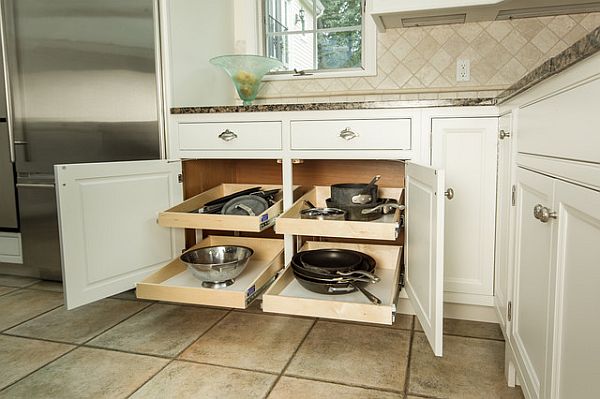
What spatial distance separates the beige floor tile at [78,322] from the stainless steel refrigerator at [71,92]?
443 millimetres

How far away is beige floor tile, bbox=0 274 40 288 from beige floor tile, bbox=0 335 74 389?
0.76 meters

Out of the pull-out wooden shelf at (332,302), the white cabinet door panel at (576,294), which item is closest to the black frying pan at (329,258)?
the pull-out wooden shelf at (332,302)

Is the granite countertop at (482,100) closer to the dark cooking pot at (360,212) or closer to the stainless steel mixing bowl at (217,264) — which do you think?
the dark cooking pot at (360,212)

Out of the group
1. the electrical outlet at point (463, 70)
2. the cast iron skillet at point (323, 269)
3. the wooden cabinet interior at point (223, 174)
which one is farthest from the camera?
the electrical outlet at point (463, 70)

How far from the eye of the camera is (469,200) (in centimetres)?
170

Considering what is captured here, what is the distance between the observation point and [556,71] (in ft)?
2.89

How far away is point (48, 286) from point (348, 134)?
1836mm

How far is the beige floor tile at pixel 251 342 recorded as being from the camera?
1571 millimetres

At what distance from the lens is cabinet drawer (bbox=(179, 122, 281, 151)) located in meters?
1.90

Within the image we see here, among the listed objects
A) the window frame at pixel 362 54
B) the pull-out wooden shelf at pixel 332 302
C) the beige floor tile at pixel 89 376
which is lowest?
the beige floor tile at pixel 89 376

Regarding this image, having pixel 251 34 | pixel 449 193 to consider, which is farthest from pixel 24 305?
pixel 449 193

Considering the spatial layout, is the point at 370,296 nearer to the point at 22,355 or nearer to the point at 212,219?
the point at 212,219

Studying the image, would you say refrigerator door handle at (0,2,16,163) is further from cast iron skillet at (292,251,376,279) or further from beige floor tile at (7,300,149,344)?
cast iron skillet at (292,251,376,279)

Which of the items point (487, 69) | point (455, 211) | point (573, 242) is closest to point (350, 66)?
point (487, 69)
